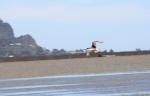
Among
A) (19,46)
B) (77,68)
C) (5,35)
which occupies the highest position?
(5,35)

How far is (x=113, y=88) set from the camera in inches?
770

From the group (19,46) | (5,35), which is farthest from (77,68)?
(5,35)

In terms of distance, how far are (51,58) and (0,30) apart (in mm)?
45500

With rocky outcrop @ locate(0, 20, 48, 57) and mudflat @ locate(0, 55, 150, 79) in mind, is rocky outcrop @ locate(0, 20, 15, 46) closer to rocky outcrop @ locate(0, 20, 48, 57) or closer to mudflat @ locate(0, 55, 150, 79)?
rocky outcrop @ locate(0, 20, 48, 57)

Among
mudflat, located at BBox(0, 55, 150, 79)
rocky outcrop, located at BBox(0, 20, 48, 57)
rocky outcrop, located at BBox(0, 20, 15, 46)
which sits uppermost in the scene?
rocky outcrop, located at BBox(0, 20, 15, 46)

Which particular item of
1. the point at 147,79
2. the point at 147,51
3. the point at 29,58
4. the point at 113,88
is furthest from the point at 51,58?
the point at 113,88

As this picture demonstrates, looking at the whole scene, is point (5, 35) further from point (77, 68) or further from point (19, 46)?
point (77, 68)

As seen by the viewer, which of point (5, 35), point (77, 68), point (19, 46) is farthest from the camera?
point (5, 35)

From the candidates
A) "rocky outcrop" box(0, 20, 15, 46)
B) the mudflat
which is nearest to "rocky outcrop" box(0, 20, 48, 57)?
"rocky outcrop" box(0, 20, 15, 46)

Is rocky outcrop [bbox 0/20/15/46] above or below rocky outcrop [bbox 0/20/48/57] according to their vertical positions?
above

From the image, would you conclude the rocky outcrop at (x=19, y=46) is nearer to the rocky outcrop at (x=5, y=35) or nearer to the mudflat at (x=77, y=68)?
the rocky outcrop at (x=5, y=35)

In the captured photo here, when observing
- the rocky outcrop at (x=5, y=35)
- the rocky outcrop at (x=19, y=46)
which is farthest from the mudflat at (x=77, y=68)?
the rocky outcrop at (x=5, y=35)

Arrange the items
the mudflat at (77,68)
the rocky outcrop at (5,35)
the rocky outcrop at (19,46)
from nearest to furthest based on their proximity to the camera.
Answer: the mudflat at (77,68) < the rocky outcrop at (19,46) < the rocky outcrop at (5,35)

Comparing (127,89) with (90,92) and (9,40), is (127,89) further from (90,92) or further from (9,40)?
(9,40)
